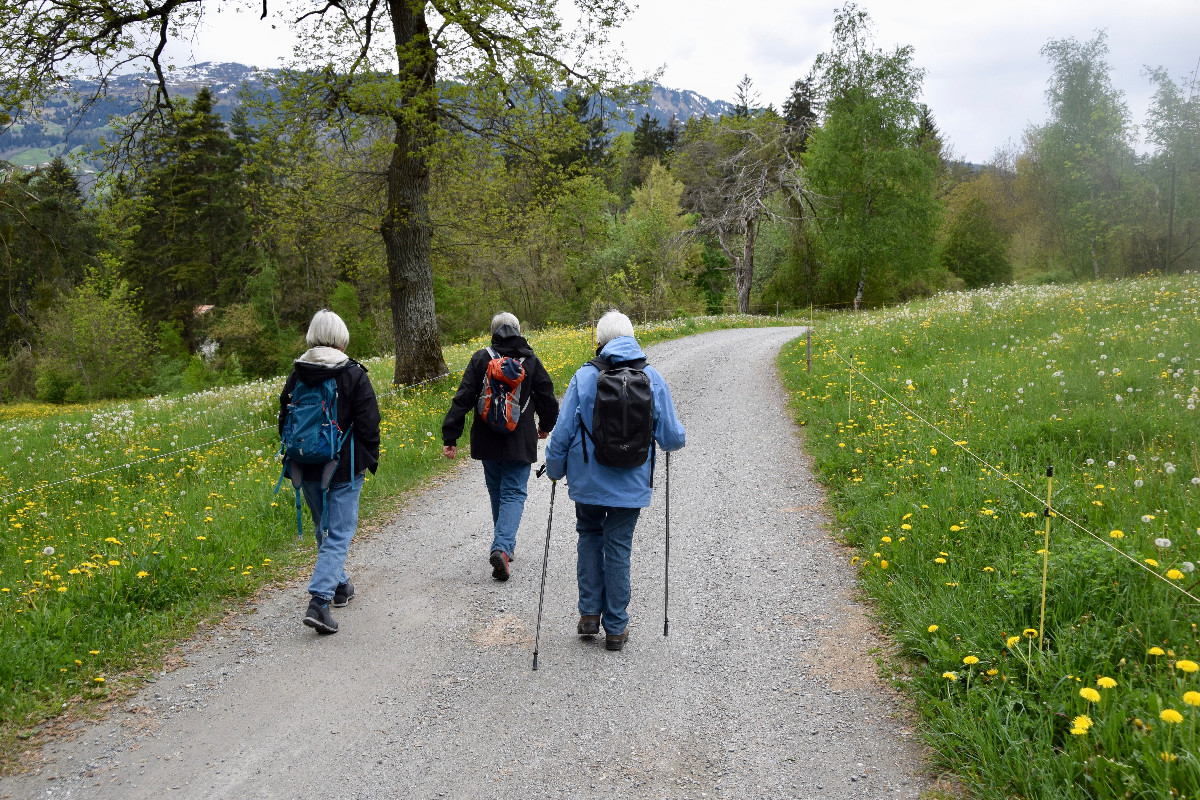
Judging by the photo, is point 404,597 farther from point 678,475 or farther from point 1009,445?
point 1009,445

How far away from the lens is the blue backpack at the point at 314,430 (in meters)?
5.08

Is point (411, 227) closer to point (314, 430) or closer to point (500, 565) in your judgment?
point (314, 430)

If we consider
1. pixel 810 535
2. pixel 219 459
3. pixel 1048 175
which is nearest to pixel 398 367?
pixel 219 459

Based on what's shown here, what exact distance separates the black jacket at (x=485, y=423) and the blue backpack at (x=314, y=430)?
1060 mm

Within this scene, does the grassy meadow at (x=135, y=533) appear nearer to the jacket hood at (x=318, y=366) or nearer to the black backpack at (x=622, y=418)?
the jacket hood at (x=318, y=366)

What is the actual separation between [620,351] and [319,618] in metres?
2.96

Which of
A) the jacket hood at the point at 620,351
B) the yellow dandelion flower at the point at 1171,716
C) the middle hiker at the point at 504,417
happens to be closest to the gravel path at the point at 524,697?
the middle hiker at the point at 504,417

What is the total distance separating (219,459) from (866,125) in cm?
3479

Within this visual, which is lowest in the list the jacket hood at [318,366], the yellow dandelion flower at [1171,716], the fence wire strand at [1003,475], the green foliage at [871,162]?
the yellow dandelion flower at [1171,716]

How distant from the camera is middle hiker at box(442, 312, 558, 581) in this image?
5.92 m

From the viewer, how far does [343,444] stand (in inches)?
206

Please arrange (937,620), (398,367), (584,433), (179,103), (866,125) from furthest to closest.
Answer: (866,125) → (398,367) → (179,103) → (584,433) → (937,620)

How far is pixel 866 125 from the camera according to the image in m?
34.8

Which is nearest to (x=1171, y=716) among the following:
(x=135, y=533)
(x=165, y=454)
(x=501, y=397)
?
(x=501, y=397)
